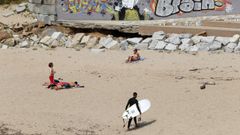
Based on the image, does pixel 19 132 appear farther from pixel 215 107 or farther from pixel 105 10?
pixel 105 10

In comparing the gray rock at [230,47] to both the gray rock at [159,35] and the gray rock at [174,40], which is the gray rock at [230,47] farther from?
the gray rock at [159,35]

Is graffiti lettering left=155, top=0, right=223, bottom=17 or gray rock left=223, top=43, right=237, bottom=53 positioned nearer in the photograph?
gray rock left=223, top=43, right=237, bottom=53

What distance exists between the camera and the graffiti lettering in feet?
90.7

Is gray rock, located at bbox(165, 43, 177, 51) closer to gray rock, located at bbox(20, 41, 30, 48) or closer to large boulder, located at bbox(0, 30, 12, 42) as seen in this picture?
gray rock, located at bbox(20, 41, 30, 48)

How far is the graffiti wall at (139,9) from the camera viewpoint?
27.6 m

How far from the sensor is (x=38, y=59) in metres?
24.1

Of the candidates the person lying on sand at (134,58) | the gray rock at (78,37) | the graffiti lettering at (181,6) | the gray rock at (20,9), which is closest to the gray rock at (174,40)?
the person lying on sand at (134,58)

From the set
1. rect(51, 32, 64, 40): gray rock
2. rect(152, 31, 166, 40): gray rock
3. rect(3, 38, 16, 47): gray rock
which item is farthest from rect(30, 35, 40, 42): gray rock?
rect(152, 31, 166, 40): gray rock

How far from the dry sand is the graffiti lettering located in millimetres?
4749

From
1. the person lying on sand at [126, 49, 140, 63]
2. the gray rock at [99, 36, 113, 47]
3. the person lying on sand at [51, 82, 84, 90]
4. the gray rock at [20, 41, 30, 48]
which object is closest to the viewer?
the person lying on sand at [51, 82, 84, 90]

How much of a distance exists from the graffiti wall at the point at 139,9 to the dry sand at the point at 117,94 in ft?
15.2

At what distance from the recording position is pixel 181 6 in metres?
27.9

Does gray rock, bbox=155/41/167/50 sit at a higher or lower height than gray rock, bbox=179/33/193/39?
lower

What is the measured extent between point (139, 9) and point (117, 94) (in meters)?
11.1
